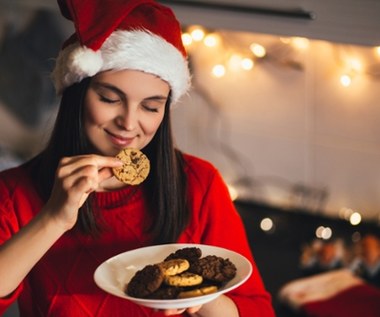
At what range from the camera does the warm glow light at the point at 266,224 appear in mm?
2146

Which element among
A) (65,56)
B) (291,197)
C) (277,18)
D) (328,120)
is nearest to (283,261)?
(291,197)

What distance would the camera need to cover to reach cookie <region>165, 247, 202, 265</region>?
→ 3.60 ft

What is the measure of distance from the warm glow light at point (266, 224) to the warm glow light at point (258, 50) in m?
0.50

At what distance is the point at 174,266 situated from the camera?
1060 millimetres

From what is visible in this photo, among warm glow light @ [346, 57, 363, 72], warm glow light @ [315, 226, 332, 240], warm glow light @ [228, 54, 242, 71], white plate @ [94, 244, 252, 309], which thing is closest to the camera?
white plate @ [94, 244, 252, 309]

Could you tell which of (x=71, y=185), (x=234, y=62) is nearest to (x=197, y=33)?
(x=234, y=62)

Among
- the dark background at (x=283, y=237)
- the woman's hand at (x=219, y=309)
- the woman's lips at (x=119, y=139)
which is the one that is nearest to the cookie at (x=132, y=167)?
the woman's lips at (x=119, y=139)

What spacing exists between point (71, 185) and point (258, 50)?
1.21 m

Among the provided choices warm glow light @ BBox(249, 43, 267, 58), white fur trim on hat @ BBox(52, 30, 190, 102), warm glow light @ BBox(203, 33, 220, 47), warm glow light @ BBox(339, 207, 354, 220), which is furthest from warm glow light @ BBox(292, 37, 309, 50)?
white fur trim on hat @ BBox(52, 30, 190, 102)

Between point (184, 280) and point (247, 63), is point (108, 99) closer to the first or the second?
point (184, 280)

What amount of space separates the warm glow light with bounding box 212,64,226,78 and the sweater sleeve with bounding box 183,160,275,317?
3.16ft

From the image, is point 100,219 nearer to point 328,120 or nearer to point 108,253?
point 108,253

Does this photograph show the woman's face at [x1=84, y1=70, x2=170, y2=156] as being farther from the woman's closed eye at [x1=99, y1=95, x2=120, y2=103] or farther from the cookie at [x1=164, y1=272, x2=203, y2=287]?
the cookie at [x1=164, y1=272, x2=203, y2=287]

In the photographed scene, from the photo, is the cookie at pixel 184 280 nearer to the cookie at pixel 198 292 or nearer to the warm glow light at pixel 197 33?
the cookie at pixel 198 292
